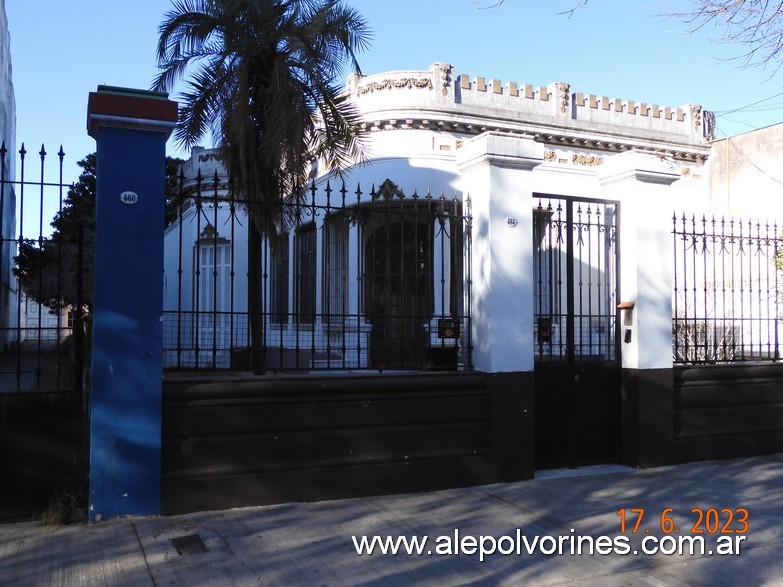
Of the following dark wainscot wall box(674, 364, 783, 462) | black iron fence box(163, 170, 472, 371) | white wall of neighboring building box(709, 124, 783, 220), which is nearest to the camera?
black iron fence box(163, 170, 472, 371)

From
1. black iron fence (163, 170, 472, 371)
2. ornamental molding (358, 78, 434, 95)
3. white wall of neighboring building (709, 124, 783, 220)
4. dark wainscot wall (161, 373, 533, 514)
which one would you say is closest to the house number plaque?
black iron fence (163, 170, 472, 371)

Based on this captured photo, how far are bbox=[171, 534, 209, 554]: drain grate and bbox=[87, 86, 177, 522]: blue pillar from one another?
0.65 m

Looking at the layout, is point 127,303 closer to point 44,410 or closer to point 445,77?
point 44,410

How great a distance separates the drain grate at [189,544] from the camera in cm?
504

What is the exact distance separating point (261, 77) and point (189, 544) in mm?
6902

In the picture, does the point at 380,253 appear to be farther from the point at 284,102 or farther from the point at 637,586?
the point at 637,586

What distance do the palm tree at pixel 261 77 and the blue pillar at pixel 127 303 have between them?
3414 millimetres

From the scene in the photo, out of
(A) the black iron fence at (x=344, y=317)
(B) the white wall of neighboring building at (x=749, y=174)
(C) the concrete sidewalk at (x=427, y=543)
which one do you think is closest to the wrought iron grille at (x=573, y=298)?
(A) the black iron fence at (x=344, y=317)

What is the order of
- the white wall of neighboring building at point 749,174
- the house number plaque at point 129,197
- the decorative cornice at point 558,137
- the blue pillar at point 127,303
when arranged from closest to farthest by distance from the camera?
the blue pillar at point 127,303
the house number plaque at point 129,197
the decorative cornice at point 558,137
the white wall of neighboring building at point 749,174

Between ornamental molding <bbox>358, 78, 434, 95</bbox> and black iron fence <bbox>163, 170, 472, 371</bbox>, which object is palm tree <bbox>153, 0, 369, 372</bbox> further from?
ornamental molding <bbox>358, 78, 434, 95</bbox>

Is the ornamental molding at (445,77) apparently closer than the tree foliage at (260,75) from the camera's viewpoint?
No

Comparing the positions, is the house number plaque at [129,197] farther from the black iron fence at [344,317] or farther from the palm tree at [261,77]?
the palm tree at [261,77]

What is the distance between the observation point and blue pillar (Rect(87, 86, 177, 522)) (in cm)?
564

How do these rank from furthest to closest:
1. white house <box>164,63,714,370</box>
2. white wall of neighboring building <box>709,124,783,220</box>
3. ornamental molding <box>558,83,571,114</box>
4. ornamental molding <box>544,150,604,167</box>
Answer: white wall of neighboring building <box>709,124,783,220</box> < ornamental molding <box>544,150,604,167</box> < ornamental molding <box>558,83,571,114</box> < white house <box>164,63,714,370</box>
